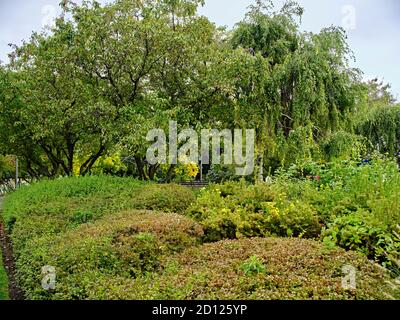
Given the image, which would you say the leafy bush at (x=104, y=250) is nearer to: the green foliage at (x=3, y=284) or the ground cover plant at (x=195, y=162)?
the ground cover plant at (x=195, y=162)

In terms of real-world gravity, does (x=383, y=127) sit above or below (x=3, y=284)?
above

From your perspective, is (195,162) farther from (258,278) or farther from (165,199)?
(258,278)

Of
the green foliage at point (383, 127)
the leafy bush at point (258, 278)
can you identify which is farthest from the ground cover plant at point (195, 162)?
the green foliage at point (383, 127)

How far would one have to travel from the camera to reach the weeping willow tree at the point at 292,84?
804cm

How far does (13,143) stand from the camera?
10.3 metres

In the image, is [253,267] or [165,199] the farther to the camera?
[165,199]

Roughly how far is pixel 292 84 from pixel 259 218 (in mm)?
4202

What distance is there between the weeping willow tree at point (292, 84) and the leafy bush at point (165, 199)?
233 centimetres

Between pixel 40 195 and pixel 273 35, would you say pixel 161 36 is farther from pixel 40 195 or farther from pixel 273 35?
pixel 40 195

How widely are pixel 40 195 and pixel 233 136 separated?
3.41m

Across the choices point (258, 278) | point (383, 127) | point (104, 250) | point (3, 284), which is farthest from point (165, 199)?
point (383, 127)

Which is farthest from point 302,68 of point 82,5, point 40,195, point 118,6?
point 40,195

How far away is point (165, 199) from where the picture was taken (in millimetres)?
5863

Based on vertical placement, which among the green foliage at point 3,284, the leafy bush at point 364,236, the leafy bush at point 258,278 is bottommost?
the green foliage at point 3,284
